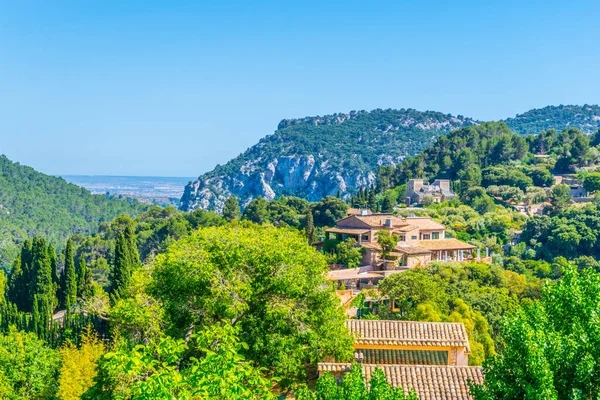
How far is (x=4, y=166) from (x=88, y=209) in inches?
941

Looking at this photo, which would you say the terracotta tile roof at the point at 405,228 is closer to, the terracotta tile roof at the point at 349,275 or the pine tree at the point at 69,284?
the terracotta tile roof at the point at 349,275

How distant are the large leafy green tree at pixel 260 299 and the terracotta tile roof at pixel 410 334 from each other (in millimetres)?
682

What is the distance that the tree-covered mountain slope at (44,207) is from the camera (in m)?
132

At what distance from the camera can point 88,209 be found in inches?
6383

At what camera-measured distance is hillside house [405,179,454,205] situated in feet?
282

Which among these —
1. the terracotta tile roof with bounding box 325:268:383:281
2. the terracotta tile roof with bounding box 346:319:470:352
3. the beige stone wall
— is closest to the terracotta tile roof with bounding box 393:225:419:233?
the beige stone wall

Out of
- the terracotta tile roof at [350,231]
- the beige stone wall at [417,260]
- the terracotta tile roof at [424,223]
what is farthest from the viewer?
the terracotta tile roof at [424,223]

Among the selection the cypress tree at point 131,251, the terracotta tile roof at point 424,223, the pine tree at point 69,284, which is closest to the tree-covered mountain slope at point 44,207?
the pine tree at point 69,284

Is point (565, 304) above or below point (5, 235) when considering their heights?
above

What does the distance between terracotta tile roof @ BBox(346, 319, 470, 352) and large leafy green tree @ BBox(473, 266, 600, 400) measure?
290 inches

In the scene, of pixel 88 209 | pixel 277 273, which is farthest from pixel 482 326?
pixel 88 209

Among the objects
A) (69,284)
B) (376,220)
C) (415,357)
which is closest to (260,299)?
(415,357)

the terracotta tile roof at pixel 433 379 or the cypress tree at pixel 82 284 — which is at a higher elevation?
the terracotta tile roof at pixel 433 379

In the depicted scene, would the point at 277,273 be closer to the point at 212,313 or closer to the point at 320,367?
the point at 212,313
